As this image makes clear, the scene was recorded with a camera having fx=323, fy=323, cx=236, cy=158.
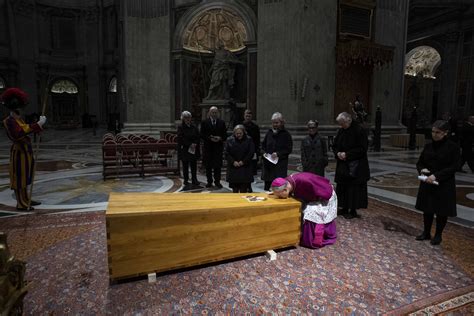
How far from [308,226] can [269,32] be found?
10.7 metres

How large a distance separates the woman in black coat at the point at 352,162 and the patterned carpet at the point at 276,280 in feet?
2.21

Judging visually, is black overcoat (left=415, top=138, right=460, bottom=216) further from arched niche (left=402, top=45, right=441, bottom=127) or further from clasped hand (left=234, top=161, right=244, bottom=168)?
arched niche (left=402, top=45, right=441, bottom=127)

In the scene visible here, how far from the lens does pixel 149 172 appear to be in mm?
7785

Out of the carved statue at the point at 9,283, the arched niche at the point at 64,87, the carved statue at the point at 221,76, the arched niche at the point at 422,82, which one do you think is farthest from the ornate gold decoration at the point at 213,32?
the arched niche at the point at 64,87

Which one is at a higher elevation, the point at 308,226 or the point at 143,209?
the point at 143,209

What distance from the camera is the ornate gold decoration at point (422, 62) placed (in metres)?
24.2

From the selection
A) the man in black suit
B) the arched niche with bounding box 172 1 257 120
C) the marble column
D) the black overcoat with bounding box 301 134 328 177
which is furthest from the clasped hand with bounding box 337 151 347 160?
the marble column

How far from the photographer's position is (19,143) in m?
4.98

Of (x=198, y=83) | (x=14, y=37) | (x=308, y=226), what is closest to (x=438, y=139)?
(x=308, y=226)

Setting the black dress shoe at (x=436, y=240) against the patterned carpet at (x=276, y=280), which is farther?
the black dress shoe at (x=436, y=240)

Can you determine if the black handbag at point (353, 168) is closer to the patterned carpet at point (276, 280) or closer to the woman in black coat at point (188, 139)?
the patterned carpet at point (276, 280)

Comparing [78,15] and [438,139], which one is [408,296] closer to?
[438,139]

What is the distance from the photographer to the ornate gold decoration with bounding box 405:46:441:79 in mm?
24203

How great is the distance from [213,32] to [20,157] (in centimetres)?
1202
